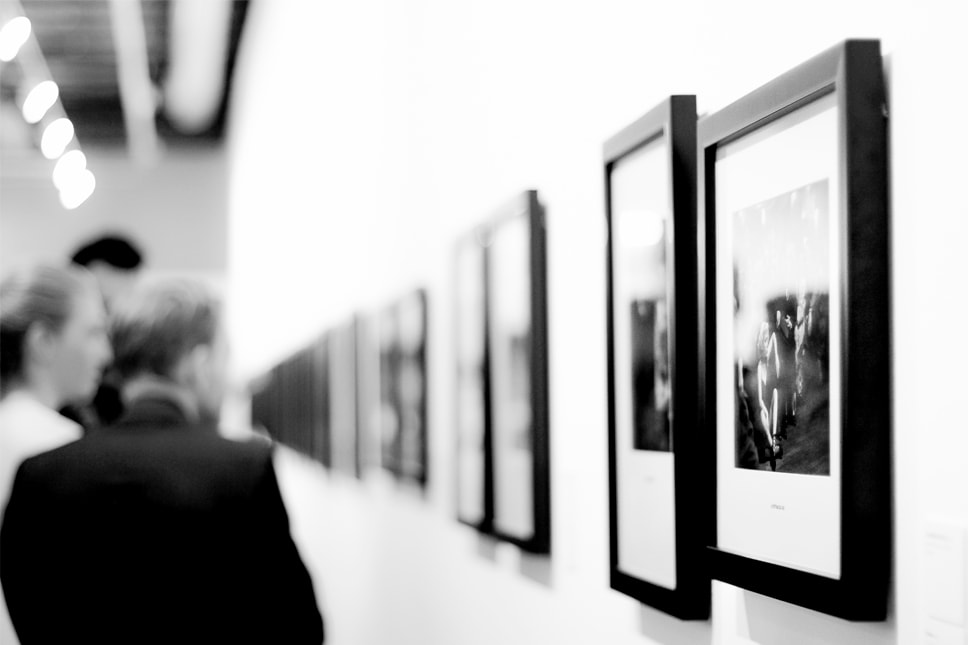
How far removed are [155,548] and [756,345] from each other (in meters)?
2.00

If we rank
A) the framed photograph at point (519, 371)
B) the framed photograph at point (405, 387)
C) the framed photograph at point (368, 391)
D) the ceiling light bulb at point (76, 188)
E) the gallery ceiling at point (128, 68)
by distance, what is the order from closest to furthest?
the framed photograph at point (519, 371) < the framed photograph at point (405, 387) < the framed photograph at point (368, 391) < the gallery ceiling at point (128, 68) < the ceiling light bulb at point (76, 188)

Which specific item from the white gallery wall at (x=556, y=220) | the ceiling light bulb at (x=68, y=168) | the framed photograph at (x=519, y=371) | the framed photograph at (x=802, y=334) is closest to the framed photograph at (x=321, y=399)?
the white gallery wall at (x=556, y=220)

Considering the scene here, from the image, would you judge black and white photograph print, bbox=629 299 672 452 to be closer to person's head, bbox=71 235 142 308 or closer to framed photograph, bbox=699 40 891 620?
framed photograph, bbox=699 40 891 620

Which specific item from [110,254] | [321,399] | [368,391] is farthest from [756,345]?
[110,254]

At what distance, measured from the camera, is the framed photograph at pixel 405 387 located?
3846 mm

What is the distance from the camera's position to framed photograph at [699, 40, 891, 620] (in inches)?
49.7

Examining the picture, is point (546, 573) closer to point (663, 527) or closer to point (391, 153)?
point (663, 527)

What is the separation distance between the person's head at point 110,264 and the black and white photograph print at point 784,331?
515 cm

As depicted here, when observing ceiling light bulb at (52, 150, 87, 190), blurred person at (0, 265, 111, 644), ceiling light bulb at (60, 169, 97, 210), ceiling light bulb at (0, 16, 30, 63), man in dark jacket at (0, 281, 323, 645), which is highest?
ceiling light bulb at (0, 16, 30, 63)

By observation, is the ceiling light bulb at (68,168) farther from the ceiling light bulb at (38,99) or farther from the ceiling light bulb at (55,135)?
the ceiling light bulb at (38,99)

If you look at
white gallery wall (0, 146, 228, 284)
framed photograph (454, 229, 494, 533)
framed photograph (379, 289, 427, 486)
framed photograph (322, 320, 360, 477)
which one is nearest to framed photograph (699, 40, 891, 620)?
framed photograph (454, 229, 494, 533)

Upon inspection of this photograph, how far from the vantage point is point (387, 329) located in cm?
439

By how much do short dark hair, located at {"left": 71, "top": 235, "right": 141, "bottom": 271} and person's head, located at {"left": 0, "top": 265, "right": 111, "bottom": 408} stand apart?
280cm

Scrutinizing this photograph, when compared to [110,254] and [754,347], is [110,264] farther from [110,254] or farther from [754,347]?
[754,347]
